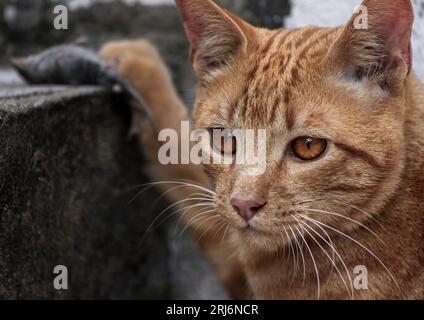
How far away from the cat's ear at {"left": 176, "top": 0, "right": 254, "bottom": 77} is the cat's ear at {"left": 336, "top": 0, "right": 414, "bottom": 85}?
329 mm

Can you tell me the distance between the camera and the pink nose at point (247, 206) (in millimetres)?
1479

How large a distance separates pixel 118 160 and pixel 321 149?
1.09m

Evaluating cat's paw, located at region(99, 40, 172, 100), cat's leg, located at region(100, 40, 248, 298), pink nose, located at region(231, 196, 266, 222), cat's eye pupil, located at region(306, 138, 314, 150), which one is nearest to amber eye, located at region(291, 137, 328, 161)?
cat's eye pupil, located at region(306, 138, 314, 150)

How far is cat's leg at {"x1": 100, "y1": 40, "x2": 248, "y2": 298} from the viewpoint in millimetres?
2146

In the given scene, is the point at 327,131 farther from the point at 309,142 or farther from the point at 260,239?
the point at 260,239

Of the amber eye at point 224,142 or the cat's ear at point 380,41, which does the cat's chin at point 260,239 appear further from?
the cat's ear at point 380,41

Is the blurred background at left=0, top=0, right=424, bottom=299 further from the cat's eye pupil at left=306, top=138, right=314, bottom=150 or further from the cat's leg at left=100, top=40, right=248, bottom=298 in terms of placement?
the cat's eye pupil at left=306, top=138, right=314, bottom=150

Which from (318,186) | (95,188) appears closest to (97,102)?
(95,188)

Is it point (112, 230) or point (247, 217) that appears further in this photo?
point (112, 230)

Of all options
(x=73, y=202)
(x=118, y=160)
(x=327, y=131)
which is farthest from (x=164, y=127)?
(x=327, y=131)

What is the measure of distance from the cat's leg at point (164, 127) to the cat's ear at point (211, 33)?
1.56 ft

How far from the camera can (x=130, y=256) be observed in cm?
246
